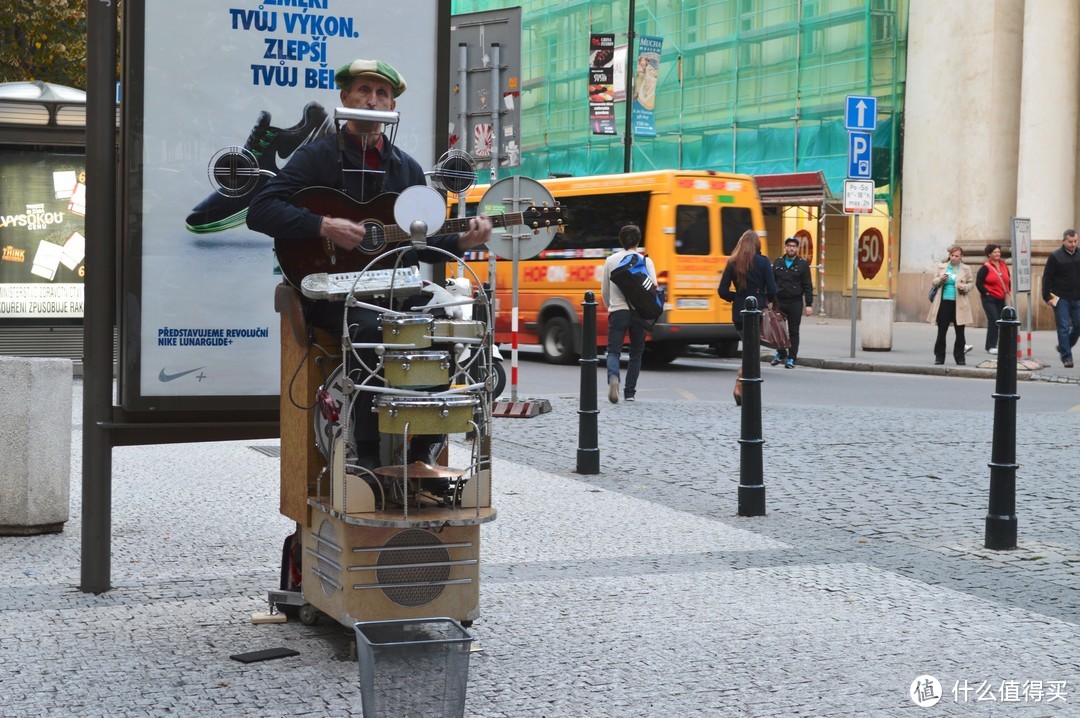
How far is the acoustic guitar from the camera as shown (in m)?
4.98

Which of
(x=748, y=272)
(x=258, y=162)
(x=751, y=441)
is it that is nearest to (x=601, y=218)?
(x=748, y=272)

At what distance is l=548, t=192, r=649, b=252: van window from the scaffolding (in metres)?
7.56

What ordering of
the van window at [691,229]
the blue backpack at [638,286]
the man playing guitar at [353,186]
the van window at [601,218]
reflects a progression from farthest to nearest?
the van window at [601,218]
the van window at [691,229]
the blue backpack at [638,286]
the man playing guitar at [353,186]

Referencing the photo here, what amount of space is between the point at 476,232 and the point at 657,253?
17.0m

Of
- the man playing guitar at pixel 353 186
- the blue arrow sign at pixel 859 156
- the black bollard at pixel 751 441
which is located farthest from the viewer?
the blue arrow sign at pixel 859 156

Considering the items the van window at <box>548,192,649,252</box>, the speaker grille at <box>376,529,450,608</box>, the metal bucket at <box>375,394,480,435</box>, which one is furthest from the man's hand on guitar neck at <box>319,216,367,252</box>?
the van window at <box>548,192,649,252</box>

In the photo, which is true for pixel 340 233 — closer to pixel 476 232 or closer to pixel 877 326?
pixel 476 232

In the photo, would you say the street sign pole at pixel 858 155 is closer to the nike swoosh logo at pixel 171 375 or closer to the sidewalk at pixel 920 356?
the sidewalk at pixel 920 356

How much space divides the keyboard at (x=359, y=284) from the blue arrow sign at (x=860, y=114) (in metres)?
19.0

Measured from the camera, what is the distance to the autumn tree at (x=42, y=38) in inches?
890

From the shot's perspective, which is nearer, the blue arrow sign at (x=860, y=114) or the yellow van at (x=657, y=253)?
the yellow van at (x=657, y=253)

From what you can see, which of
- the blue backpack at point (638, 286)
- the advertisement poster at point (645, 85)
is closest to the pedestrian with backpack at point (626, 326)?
the blue backpack at point (638, 286)

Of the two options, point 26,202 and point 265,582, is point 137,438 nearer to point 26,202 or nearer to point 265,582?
point 265,582

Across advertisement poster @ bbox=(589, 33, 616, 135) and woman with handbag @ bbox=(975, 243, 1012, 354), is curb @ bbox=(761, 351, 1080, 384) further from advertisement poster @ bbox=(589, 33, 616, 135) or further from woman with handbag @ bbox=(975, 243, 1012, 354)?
advertisement poster @ bbox=(589, 33, 616, 135)
